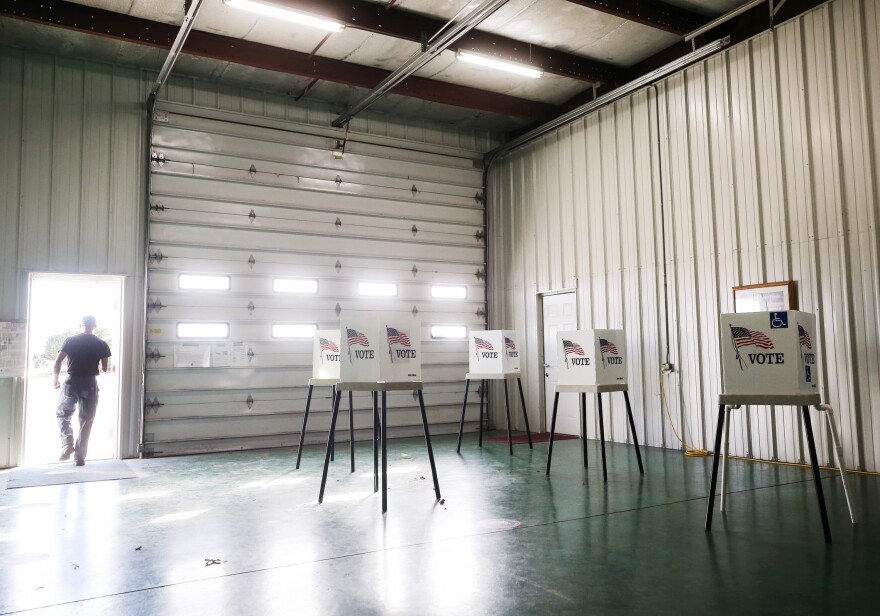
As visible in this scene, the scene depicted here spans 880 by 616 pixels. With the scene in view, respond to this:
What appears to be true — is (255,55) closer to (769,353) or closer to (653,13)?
(653,13)

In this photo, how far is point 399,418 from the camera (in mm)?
10688

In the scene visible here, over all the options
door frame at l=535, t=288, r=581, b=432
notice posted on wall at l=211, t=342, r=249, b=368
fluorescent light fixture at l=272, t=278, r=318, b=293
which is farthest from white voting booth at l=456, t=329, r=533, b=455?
notice posted on wall at l=211, t=342, r=249, b=368

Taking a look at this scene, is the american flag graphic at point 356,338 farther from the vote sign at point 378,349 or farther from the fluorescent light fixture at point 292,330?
the fluorescent light fixture at point 292,330

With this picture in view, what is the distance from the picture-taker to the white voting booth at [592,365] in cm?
655

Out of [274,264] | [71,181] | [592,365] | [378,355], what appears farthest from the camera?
[274,264]

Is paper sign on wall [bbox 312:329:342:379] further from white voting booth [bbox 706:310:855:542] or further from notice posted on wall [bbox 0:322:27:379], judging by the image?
white voting booth [bbox 706:310:855:542]

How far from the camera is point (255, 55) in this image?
28.4 feet

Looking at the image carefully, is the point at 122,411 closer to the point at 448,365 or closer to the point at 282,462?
the point at 282,462

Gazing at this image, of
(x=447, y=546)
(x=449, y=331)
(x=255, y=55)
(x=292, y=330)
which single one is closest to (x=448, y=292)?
(x=449, y=331)

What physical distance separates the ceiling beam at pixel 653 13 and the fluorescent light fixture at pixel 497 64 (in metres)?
1.28

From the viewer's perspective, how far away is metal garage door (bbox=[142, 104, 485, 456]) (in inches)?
360

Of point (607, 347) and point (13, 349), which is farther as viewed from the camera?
point (13, 349)

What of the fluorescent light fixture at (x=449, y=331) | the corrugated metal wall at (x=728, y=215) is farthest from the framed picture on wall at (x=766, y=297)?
the fluorescent light fixture at (x=449, y=331)

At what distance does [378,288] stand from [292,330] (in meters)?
1.63
